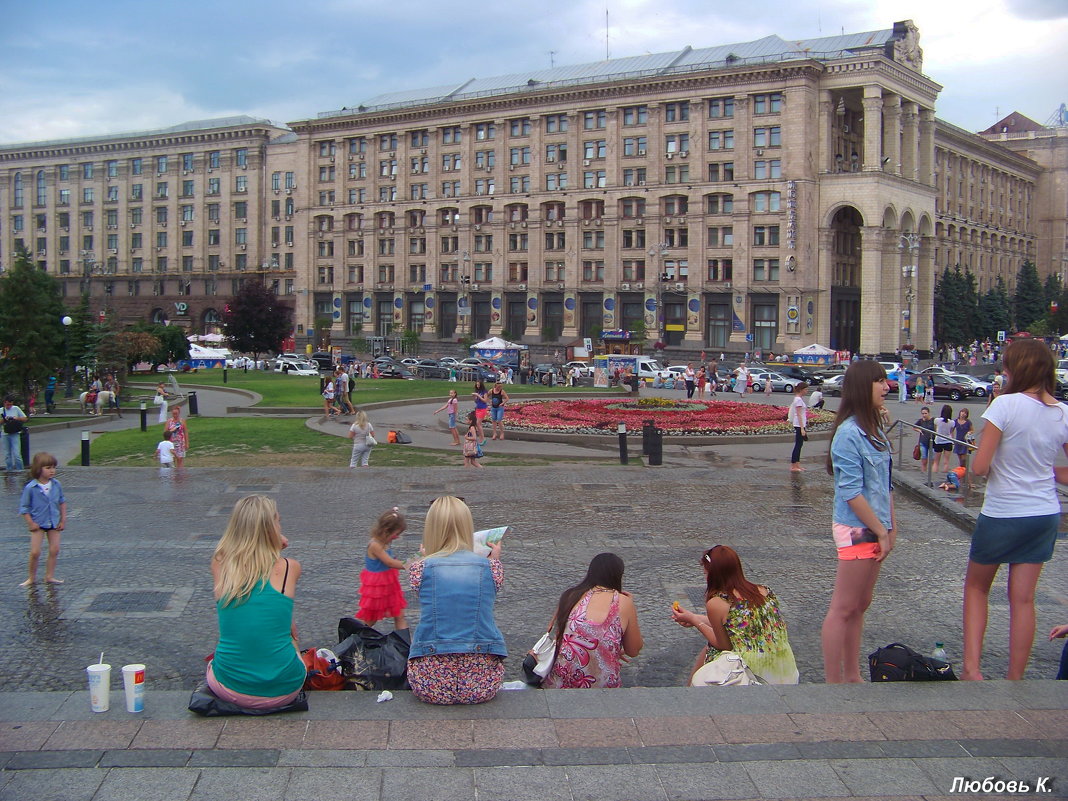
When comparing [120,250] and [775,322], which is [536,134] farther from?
[120,250]

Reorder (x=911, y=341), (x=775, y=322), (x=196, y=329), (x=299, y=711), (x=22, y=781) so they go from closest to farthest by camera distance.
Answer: (x=22, y=781)
(x=299, y=711)
(x=775, y=322)
(x=911, y=341)
(x=196, y=329)

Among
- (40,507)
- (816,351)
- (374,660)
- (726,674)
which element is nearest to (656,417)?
(40,507)

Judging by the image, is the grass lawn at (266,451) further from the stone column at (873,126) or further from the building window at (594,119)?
the stone column at (873,126)

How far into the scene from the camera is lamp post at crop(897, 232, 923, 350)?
83.3m

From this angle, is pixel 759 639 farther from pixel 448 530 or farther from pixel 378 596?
pixel 378 596

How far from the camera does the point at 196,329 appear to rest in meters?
111

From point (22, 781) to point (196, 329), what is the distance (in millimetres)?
111358

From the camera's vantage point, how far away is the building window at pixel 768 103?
79562 millimetres

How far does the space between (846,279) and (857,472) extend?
82991mm

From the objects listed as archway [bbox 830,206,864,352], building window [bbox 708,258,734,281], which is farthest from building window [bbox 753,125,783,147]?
building window [bbox 708,258,734,281]

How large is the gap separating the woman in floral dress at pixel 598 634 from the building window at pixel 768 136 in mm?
77728

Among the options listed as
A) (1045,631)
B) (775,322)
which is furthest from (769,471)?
(775,322)

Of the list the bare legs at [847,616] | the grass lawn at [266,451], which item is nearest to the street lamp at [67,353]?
the grass lawn at [266,451]

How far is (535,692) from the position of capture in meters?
6.73
